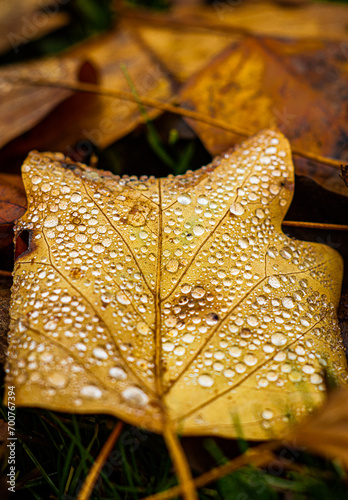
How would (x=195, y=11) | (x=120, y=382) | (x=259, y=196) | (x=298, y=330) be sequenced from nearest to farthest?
(x=120, y=382)
(x=298, y=330)
(x=259, y=196)
(x=195, y=11)

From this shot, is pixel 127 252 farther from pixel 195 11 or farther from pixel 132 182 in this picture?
pixel 195 11

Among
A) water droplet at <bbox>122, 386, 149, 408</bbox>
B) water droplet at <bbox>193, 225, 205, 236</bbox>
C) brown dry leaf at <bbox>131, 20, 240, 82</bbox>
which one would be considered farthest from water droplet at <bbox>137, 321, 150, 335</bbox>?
brown dry leaf at <bbox>131, 20, 240, 82</bbox>

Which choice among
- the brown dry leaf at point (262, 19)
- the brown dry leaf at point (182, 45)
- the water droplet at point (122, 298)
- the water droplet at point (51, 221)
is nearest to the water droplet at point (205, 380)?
the water droplet at point (122, 298)

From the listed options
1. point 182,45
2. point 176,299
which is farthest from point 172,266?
point 182,45

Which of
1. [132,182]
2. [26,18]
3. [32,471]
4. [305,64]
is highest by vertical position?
[26,18]

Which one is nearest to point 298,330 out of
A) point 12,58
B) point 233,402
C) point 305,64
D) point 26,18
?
point 233,402

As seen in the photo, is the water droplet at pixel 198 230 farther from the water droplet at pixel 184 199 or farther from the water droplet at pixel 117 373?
the water droplet at pixel 117 373
